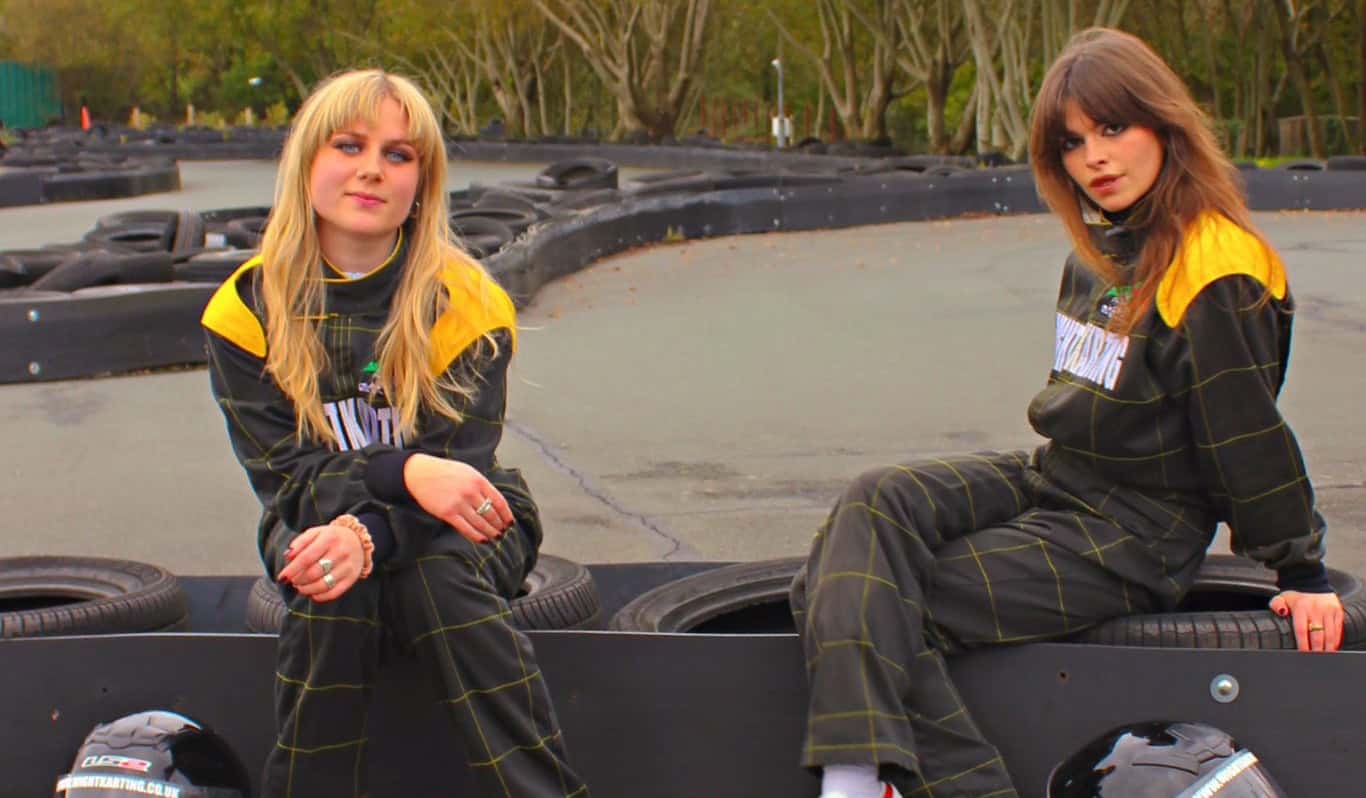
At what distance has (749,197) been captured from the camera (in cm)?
1708

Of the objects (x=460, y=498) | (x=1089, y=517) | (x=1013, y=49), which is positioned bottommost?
(x=1089, y=517)

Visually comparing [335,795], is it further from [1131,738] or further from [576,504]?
[576,504]

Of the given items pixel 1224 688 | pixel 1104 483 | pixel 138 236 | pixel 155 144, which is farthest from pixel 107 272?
pixel 155 144

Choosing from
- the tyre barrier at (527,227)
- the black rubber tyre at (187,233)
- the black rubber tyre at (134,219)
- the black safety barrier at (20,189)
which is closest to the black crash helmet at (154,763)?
the tyre barrier at (527,227)

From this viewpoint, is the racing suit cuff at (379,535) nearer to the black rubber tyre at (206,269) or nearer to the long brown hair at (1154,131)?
the long brown hair at (1154,131)

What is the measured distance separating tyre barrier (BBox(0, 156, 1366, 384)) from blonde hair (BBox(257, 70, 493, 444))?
228 cm

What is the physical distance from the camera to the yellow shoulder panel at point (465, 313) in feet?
10.3

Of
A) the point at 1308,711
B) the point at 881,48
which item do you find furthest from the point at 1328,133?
the point at 1308,711

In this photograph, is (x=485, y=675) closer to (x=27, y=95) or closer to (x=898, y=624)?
(x=898, y=624)

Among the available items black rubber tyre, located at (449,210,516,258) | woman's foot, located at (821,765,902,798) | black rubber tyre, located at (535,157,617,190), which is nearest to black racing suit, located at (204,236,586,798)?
woman's foot, located at (821,765,902,798)

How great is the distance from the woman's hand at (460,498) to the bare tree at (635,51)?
3137 centimetres

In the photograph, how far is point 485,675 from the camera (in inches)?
111

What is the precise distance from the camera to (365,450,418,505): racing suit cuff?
2916mm

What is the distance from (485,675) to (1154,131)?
1488 mm
